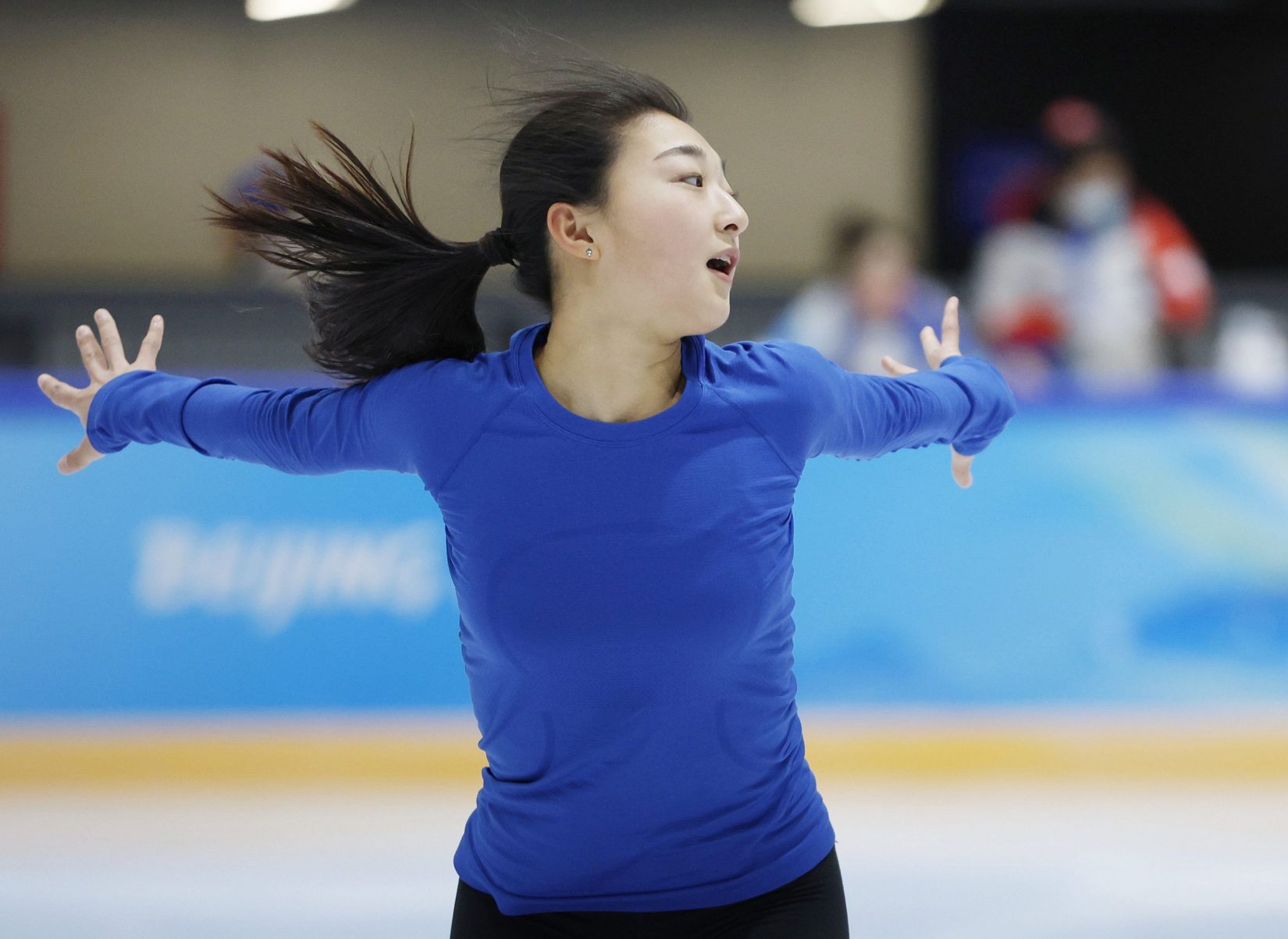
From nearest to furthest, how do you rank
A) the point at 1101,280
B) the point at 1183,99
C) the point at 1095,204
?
the point at 1101,280, the point at 1095,204, the point at 1183,99

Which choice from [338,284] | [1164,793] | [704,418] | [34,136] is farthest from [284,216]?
[34,136]

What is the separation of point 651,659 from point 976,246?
7.75 metres

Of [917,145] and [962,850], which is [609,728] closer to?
[962,850]

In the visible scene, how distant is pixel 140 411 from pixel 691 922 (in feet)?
2.92

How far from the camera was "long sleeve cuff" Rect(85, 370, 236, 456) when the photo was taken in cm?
173

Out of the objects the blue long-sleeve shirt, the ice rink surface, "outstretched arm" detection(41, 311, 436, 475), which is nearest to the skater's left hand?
the blue long-sleeve shirt

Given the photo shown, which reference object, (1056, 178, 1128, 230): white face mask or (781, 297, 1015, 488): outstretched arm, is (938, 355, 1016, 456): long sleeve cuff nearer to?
(781, 297, 1015, 488): outstretched arm

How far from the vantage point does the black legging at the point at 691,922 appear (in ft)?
5.08

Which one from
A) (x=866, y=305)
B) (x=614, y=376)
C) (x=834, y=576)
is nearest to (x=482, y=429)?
(x=614, y=376)

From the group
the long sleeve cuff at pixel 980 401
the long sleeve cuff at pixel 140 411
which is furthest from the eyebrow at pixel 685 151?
the long sleeve cuff at pixel 140 411

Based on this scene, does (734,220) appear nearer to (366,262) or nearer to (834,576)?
(366,262)

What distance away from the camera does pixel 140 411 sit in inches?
68.4

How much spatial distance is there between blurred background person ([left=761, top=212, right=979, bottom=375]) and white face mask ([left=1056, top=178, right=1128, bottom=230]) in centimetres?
100

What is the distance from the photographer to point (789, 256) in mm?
8844
